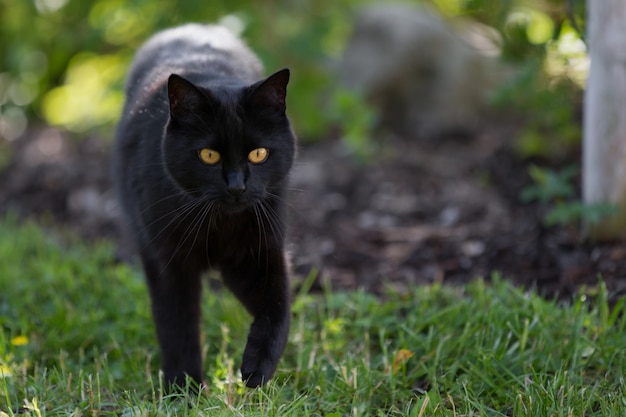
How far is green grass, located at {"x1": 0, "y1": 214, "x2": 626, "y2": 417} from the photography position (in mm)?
2289

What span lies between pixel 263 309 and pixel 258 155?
543 millimetres

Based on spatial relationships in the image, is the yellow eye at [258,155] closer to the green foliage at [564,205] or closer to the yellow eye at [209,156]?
the yellow eye at [209,156]

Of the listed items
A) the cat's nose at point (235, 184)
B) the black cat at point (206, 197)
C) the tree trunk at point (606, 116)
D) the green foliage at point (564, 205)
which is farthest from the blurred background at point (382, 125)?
the cat's nose at point (235, 184)

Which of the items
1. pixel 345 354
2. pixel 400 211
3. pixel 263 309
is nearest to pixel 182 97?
pixel 263 309

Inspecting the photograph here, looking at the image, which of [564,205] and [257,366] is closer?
[257,366]

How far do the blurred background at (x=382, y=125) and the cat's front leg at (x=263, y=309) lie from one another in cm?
33

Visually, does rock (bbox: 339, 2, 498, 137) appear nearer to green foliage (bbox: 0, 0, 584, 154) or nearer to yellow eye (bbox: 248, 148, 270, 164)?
green foliage (bbox: 0, 0, 584, 154)

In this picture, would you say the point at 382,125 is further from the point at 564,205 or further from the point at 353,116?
the point at 564,205

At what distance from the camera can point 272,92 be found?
2414mm

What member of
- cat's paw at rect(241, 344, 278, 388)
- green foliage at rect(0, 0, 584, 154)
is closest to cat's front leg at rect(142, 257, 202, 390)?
cat's paw at rect(241, 344, 278, 388)

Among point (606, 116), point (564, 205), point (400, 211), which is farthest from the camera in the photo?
point (400, 211)

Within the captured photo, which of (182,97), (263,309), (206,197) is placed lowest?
(263,309)

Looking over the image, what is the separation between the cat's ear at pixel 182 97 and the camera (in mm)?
2307

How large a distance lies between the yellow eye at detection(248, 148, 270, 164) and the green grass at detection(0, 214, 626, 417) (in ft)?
2.34
